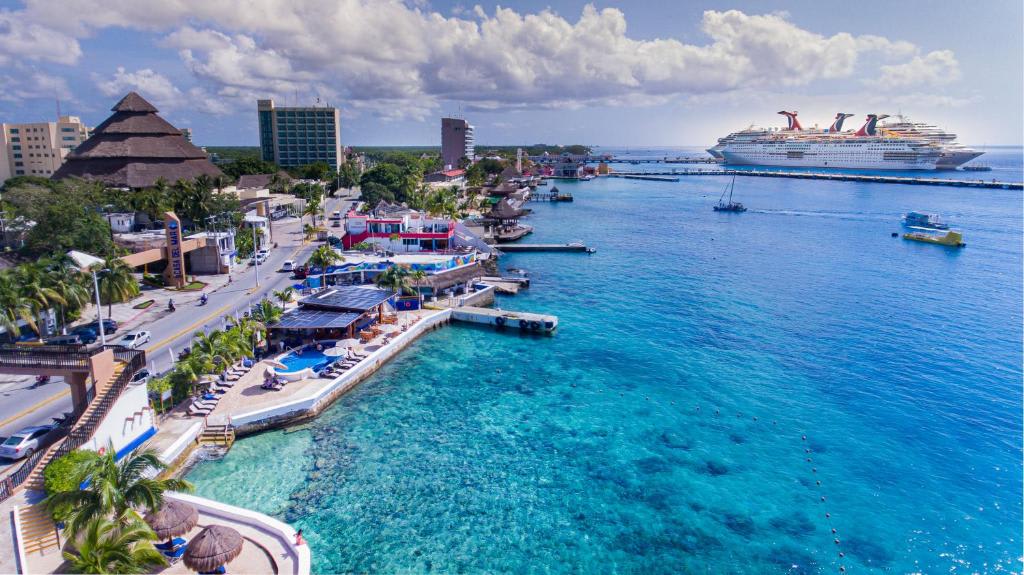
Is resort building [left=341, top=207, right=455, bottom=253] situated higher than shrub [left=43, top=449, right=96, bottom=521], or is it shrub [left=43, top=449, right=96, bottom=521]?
resort building [left=341, top=207, right=455, bottom=253]

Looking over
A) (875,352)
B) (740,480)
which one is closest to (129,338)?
(740,480)

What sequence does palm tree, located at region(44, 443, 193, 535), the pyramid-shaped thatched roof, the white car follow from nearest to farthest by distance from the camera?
palm tree, located at region(44, 443, 193, 535)
the white car
the pyramid-shaped thatched roof

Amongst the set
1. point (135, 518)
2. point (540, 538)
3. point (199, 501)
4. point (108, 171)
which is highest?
point (108, 171)

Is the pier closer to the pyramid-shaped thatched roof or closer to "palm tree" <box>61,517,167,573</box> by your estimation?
the pyramid-shaped thatched roof

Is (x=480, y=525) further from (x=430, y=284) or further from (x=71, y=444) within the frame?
(x=430, y=284)

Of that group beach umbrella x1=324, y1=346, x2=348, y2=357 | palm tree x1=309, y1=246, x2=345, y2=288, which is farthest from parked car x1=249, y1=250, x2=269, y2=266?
beach umbrella x1=324, y1=346, x2=348, y2=357

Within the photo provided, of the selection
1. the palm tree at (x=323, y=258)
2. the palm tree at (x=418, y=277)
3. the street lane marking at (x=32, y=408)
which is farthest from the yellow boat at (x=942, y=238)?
the street lane marking at (x=32, y=408)

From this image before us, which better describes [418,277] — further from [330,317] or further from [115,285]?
[115,285]
